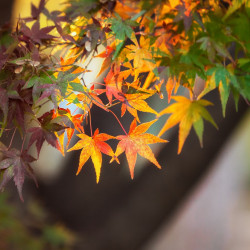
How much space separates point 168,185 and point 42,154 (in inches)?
23.4

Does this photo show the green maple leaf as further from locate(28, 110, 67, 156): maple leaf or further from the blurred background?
the blurred background

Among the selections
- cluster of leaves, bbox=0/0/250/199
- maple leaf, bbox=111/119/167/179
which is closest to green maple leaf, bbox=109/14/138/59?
cluster of leaves, bbox=0/0/250/199

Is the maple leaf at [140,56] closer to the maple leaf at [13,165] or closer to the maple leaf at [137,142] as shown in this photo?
the maple leaf at [137,142]

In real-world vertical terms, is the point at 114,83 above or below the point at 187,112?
above

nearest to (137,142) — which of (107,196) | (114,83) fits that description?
(114,83)

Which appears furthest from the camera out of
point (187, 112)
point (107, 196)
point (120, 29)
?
point (107, 196)

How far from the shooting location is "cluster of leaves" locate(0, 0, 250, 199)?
65 centimetres

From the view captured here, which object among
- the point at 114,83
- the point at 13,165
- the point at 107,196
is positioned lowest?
the point at 107,196

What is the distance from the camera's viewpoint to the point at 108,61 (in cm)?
71

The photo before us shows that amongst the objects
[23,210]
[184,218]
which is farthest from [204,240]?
[23,210]

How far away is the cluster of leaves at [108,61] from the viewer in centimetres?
65

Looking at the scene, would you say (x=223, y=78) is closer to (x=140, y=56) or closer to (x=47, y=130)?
(x=140, y=56)

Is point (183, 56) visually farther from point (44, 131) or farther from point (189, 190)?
point (189, 190)

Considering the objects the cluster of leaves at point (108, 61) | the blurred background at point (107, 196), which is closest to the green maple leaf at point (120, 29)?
the cluster of leaves at point (108, 61)
